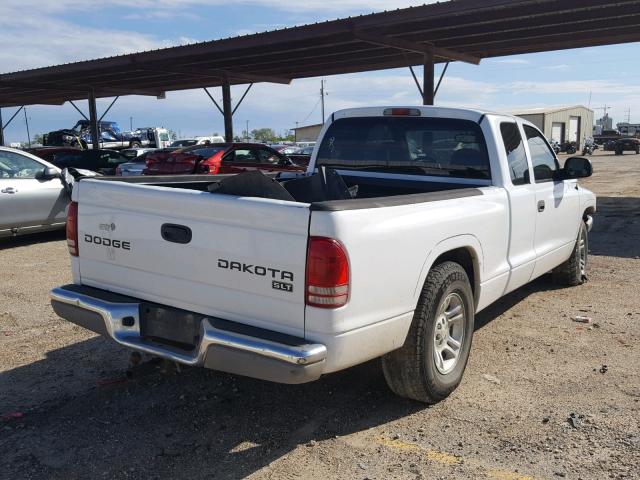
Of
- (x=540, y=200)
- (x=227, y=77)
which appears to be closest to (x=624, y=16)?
(x=540, y=200)

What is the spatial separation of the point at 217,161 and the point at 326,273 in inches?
468

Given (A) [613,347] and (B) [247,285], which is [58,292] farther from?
(A) [613,347]

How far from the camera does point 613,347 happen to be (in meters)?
5.02

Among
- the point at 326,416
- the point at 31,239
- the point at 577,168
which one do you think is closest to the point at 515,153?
the point at 577,168

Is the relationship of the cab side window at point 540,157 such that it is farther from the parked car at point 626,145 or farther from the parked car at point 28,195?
the parked car at point 626,145

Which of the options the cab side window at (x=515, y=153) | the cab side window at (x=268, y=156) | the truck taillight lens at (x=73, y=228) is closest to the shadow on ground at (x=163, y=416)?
the truck taillight lens at (x=73, y=228)

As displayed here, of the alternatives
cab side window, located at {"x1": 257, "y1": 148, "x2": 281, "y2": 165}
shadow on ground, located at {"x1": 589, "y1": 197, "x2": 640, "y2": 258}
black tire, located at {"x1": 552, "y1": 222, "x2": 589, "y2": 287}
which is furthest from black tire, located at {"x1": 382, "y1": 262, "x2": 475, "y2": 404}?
cab side window, located at {"x1": 257, "y1": 148, "x2": 281, "y2": 165}

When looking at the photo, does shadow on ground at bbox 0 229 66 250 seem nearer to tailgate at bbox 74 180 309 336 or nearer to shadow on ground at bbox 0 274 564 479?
shadow on ground at bbox 0 274 564 479

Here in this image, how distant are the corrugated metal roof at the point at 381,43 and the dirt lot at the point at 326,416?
9565mm

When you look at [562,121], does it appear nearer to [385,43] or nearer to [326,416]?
[385,43]

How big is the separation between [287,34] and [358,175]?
11530mm

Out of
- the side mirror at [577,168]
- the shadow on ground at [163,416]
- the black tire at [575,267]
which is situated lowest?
the shadow on ground at [163,416]

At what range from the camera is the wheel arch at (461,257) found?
11.7 feet

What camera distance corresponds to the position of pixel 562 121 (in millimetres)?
65188
